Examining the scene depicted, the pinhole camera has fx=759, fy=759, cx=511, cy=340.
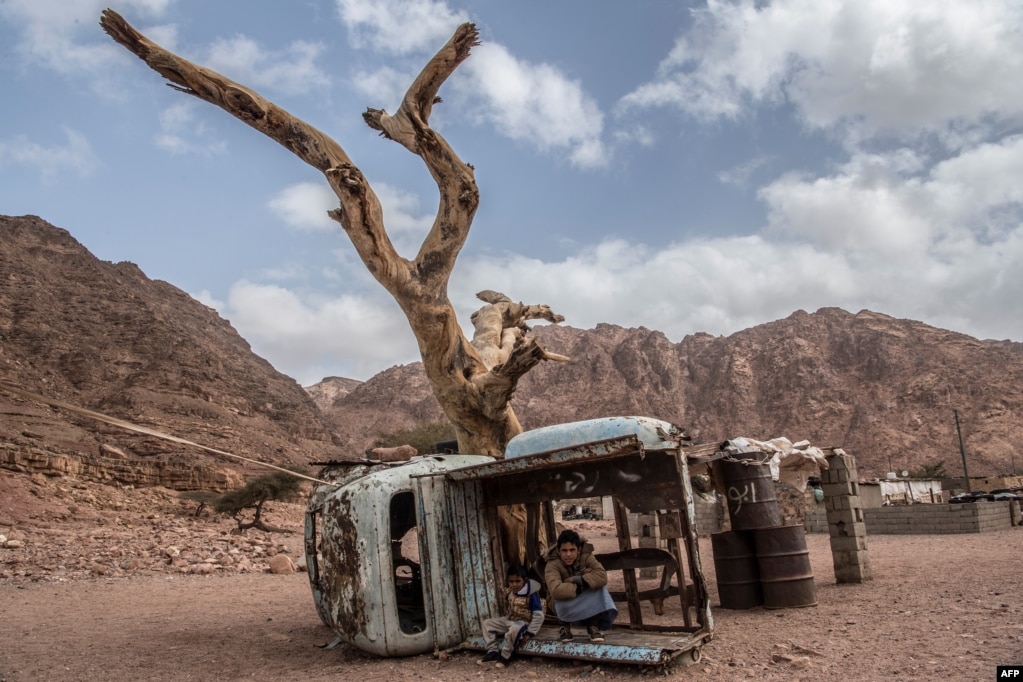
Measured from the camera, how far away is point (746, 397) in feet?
206

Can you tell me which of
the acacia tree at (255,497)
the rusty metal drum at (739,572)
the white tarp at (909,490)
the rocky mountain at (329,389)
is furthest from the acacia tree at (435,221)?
the rocky mountain at (329,389)

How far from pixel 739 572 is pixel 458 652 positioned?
139 inches

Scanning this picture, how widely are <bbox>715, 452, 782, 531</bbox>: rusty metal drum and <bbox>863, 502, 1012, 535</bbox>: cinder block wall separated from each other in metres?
9.44

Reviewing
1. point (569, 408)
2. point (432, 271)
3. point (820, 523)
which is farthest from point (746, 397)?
point (432, 271)

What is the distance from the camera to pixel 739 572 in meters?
8.64

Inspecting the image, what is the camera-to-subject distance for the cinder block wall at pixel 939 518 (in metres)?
15.9

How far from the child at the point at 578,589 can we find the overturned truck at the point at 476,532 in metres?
0.19

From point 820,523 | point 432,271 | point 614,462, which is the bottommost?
point 820,523

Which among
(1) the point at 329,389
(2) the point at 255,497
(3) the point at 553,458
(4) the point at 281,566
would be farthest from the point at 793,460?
(1) the point at 329,389

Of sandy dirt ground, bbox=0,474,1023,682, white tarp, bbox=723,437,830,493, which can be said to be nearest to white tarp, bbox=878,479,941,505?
sandy dirt ground, bbox=0,474,1023,682

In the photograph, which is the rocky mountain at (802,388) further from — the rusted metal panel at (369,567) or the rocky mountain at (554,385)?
the rusted metal panel at (369,567)

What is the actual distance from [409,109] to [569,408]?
57.1 meters

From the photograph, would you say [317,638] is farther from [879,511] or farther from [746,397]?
[746,397]

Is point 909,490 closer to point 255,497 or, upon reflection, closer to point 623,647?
point 255,497
